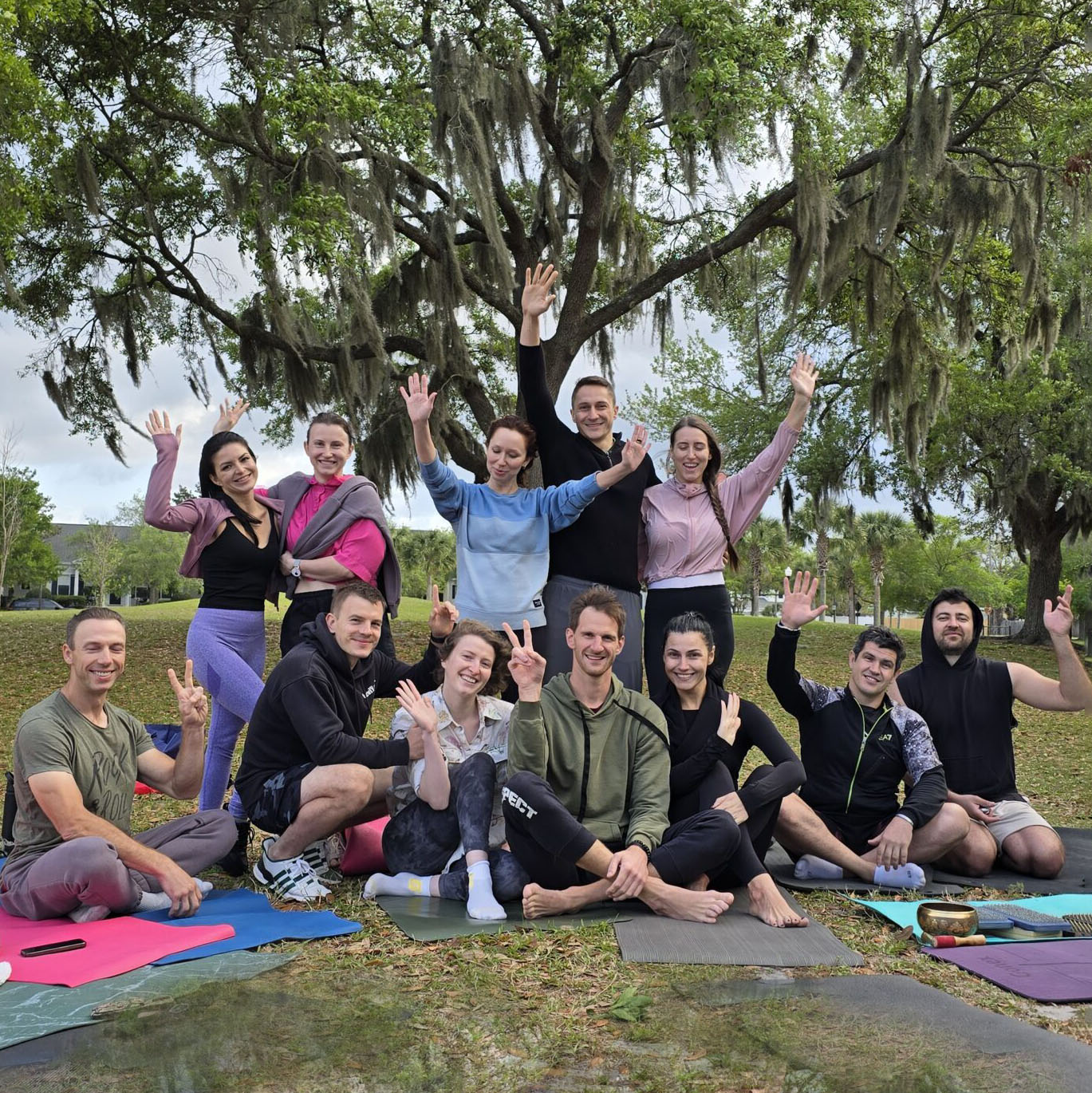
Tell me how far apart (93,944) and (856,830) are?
3071 mm

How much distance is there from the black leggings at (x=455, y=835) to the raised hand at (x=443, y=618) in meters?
0.67

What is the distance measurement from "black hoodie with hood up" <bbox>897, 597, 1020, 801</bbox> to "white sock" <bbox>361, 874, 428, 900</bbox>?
2.38m

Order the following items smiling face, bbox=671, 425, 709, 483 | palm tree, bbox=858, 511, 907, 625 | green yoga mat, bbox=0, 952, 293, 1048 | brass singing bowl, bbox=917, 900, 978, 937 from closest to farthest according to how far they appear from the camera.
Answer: green yoga mat, bbox=0, 952, 293, 1048
brass singing bowl, bbox=917, 900, 978, 937
smiling face, bbox=671, 425, 709, 483
palm tree, bbox=858, 511, 907, 625

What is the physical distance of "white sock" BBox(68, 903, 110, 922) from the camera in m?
3.79

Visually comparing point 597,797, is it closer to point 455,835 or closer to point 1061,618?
point 455,835

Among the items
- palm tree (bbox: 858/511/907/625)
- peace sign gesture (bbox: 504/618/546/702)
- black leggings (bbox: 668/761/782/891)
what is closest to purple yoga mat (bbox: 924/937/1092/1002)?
black leggings (bbox: 668/761/782/891)

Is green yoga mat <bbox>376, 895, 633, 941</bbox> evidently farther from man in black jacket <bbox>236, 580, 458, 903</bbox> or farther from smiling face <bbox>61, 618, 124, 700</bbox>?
smiling face <bbox>61, 618, 124, 700</bbox>

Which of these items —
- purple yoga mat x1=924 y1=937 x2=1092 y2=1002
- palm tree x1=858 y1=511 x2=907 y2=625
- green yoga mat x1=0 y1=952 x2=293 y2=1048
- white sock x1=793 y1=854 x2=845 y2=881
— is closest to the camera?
green yoga mat x1=0 y1=952 x2=293 y2=1048

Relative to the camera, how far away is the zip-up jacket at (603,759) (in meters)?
3.98

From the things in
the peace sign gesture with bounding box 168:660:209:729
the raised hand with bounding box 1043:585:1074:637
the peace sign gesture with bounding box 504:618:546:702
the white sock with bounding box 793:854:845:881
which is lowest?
the white sock with bounding box 793:854:845:881

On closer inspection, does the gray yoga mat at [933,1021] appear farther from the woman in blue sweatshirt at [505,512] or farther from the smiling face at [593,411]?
the smiling face at [593,411]

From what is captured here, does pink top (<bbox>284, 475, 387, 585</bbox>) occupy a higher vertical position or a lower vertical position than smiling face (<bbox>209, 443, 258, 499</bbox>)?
lower

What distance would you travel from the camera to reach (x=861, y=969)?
11.2ft

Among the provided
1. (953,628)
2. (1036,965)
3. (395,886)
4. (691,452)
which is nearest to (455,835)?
(395,886)
